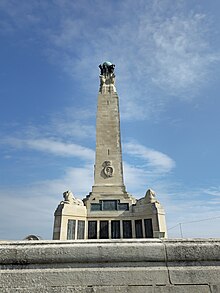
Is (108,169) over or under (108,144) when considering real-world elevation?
under

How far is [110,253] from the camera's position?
348cm

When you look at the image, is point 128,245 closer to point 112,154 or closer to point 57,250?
point 57,250

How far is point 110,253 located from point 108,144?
1929cm

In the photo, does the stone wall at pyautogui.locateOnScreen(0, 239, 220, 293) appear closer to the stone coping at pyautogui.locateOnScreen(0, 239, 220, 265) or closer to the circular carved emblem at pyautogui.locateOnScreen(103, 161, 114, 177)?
the stone coping at pyautogui.locateOnScreen(0, 239, 220, 265)

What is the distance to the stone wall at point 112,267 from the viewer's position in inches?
130

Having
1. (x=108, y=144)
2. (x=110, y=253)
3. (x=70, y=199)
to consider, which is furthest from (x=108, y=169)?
(x=110, y=253)

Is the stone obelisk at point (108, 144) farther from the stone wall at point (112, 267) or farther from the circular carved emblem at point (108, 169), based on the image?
the stone wall at point (112, 267)

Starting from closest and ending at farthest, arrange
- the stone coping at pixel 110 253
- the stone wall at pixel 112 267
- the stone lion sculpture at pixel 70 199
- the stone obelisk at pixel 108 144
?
the stone wall at pixel 112 267
the stone coping at pixel 110 253
the stone lion sculpture at pixel 70 199
the stone obelisk at pixel 108 144

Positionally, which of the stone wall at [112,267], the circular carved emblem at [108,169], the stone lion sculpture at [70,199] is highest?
the circular carved emblem at [108,169]

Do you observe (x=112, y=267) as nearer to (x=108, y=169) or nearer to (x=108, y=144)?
(x=108, y=169)

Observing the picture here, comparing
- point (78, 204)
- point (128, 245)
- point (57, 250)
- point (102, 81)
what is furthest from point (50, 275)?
point (102, 81)

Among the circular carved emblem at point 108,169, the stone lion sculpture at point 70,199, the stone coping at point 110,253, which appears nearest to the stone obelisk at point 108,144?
the circular carved emblem at point 108,169

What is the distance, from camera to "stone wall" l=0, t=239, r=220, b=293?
3312 mm

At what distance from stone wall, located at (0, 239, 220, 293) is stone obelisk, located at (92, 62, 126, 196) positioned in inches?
655
